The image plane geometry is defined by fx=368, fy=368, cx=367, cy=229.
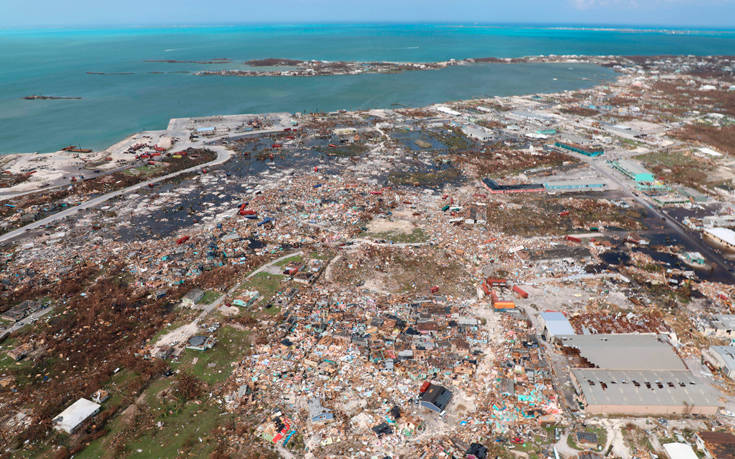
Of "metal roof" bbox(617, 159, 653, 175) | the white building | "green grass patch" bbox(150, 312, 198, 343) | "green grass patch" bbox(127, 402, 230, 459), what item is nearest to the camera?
"green grass patch" bbox(127, 402, 230, 459)

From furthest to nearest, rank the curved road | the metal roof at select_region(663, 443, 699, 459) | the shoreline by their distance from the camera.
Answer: the shoreline < the curved road < the metal roof at select_region(663, 443, 699, 459)

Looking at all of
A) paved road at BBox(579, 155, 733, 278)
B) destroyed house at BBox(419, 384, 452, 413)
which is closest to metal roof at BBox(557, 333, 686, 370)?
destroyed house at BBox(419, 384, 452, 413)

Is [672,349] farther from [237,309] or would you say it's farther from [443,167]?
[443,167]

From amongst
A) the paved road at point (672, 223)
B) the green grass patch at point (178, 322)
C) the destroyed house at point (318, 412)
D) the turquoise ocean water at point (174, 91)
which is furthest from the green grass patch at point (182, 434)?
the turquoise ocean water at point (174, 91)

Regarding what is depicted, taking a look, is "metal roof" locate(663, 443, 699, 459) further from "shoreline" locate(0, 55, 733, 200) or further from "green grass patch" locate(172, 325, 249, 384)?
"shoreline" locate(0, 55, 733, 200)

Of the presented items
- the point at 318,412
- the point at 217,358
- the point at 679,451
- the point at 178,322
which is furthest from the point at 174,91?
the point at 679,451

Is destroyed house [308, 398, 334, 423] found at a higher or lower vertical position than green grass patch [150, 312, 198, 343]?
lower

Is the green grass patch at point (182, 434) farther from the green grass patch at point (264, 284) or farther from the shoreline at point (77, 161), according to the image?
the shoreline at point (77, 161)
